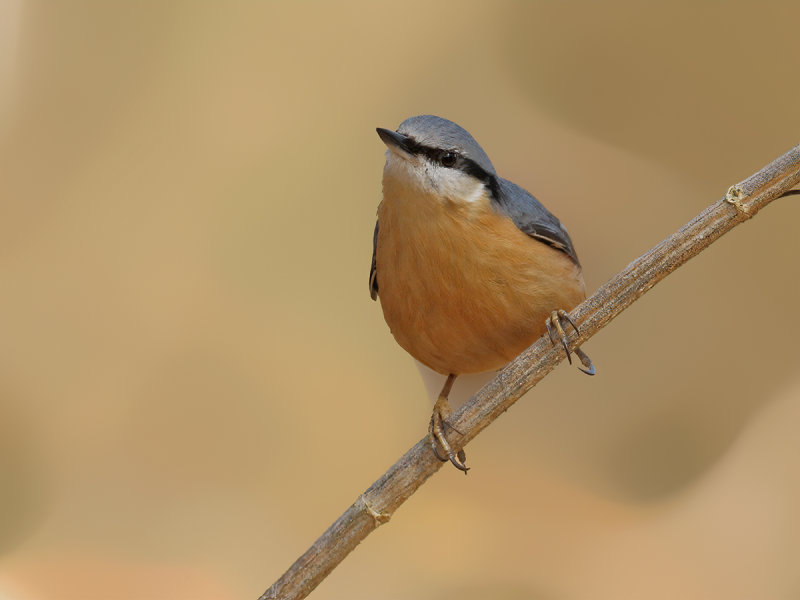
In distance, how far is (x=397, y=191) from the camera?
4.20ft

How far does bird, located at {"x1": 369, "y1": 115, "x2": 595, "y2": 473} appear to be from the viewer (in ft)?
4.10

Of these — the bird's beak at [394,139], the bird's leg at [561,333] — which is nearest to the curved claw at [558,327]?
the bird's leg at [561,333]

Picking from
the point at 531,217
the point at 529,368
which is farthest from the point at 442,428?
the point at 531,217

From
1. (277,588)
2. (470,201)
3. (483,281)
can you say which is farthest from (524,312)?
(277,588)

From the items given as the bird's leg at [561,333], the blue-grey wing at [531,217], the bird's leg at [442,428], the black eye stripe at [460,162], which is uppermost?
the black eye stripe at [460,162]

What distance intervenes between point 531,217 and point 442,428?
445 mm

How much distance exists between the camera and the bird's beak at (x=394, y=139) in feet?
3.86

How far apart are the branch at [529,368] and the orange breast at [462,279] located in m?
0.12

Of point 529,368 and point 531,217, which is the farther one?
point 531,217

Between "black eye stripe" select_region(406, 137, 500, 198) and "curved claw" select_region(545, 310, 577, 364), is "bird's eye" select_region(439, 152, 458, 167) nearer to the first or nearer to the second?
"black eye stripe" select_region(406, 137, 500, 198)

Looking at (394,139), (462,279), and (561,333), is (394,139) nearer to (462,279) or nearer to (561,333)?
(462,279)

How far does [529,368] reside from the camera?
119cm

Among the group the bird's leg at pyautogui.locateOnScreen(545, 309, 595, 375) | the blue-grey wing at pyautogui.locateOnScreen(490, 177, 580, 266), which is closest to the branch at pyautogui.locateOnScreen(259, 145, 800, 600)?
the bird's leg at pyautogui.locateOnScreen(545, 309, 595, 375)

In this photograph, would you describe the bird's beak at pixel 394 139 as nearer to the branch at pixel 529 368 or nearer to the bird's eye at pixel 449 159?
the bird's eye at pixel 449 159
